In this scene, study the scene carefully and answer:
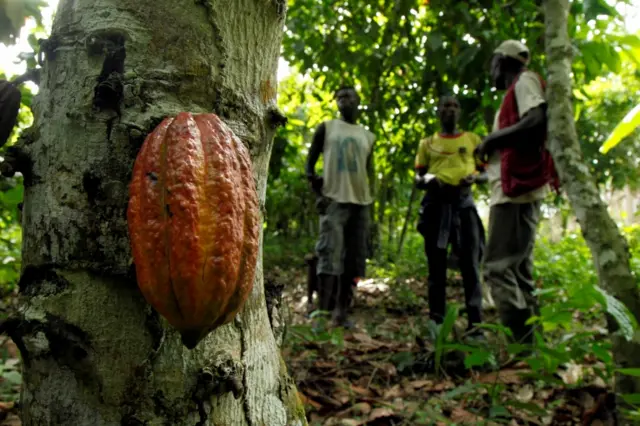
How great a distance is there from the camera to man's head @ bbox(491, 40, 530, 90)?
2.73m

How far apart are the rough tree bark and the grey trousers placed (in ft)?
6.94

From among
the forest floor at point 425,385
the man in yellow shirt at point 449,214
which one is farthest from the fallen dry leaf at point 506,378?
the man in yellow shirt at point 449,214

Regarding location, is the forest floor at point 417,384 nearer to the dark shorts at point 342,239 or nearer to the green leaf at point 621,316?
the green leaf at point 621,316

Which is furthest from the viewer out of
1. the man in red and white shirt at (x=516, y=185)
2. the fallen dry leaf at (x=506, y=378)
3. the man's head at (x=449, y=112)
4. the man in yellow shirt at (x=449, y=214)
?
the man's head at (x=449, y=112)

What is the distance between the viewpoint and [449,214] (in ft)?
10.1

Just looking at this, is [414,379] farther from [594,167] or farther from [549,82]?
[594,167]

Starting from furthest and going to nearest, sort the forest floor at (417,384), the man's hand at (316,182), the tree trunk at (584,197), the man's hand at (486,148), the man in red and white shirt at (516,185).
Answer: the man's hand at (316,182) → the man's hand at (486,148) → the man in red and white shirt at (516,185) → the forest floor at (417,384) → the tree trunk at (584,197)

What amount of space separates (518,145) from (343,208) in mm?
1406

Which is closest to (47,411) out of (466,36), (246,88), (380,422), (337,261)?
(246,88)

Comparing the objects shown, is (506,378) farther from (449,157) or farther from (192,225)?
(192,225)

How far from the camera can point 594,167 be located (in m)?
5.67

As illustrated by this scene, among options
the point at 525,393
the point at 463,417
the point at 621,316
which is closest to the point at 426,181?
the point at 525,393

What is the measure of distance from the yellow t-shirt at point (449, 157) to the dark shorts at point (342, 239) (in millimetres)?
666

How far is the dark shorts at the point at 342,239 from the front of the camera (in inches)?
141
